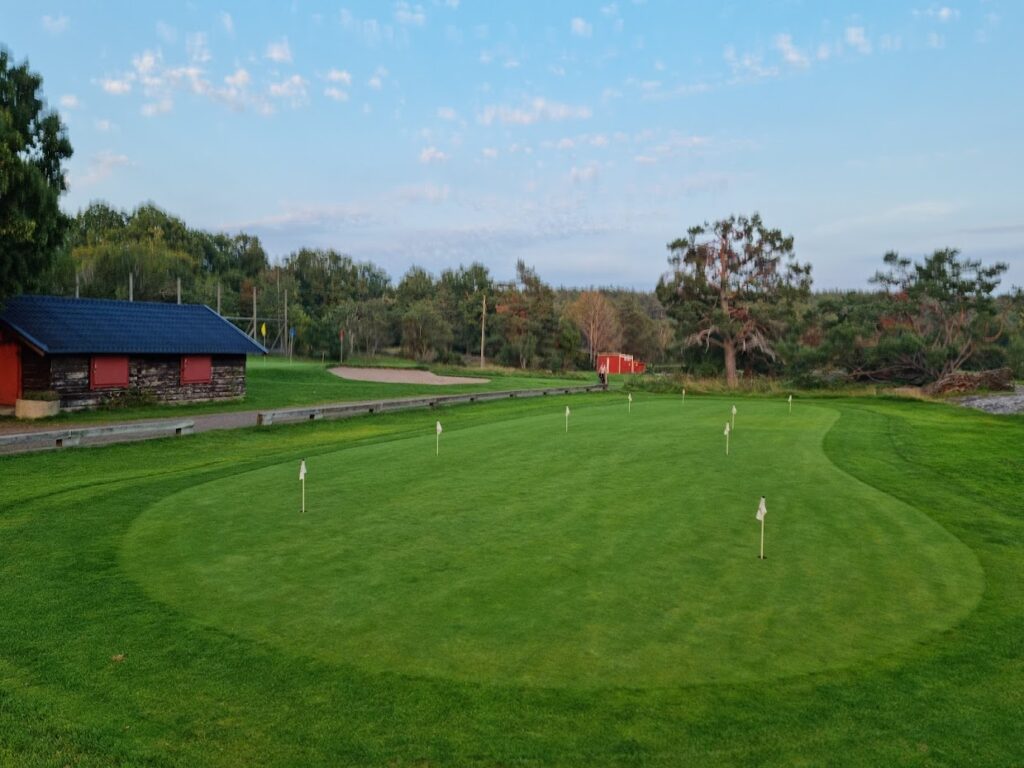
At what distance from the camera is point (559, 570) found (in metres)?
8.08

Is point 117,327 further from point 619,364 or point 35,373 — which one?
point 619,364

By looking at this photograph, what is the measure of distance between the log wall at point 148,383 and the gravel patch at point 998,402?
3416 cm

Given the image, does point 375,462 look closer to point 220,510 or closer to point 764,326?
point 220,510

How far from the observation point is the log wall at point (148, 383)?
2736cm

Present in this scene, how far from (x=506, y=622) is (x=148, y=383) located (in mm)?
28301

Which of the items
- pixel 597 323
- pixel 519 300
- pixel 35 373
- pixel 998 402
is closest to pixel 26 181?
pixel 35 373

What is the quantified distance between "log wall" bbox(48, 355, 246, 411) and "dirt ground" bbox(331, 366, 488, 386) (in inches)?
788

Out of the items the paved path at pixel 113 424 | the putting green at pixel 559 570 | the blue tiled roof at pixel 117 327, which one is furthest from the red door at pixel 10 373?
the putting green at pixel 559 570

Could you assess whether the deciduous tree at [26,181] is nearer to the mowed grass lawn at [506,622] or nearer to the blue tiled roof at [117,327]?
the blue tiled roof at [117,327]

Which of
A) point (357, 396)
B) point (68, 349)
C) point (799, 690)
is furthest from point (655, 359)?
point (799, 690)

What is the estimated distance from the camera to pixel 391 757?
462 cm

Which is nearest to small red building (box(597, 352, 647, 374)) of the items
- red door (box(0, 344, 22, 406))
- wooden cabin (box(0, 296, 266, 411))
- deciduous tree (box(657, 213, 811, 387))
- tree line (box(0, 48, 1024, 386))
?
tree line (box(0, 48, 1024, 386))

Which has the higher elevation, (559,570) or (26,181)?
(26,181)

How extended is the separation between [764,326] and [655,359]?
173 feet
